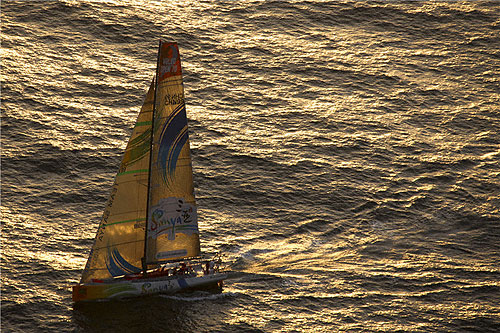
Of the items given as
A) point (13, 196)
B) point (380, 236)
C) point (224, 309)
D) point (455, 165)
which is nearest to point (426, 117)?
point (455, 165)

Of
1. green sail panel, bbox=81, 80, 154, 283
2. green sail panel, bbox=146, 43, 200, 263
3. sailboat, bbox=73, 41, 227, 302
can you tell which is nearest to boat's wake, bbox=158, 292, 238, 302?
sailboat, bbox=73, 41, 227, 302

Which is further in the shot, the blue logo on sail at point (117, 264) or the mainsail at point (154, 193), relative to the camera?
the blue logo on sail at point (117, 264)

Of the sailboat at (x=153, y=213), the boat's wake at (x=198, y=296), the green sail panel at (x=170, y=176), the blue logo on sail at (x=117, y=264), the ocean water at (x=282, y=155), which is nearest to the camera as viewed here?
the green sail panel at (x=170, y=176)

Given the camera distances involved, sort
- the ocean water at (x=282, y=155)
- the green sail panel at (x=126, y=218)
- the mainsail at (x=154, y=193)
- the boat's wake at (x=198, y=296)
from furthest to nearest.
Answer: the ocean water at (x=282, y=155), the boat's wake at (x=198, y=296), the green sail panel at (x=126, y=218), the mainsail at (x=154, y=193)

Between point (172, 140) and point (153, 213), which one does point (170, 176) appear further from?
point (153, 213)

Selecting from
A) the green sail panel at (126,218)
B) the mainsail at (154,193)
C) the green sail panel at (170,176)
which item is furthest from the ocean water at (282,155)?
the green sail panel at (170,176)

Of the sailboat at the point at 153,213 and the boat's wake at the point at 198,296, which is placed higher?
the sailboat at the point at 153,213

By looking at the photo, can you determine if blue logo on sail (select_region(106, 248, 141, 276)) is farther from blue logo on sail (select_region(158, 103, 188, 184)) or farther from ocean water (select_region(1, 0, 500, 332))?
blue logo on sail (select_region(158, 103, 188, 184))

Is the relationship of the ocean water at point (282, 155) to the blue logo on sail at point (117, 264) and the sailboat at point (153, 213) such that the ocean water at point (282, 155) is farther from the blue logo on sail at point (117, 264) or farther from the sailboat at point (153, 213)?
the blue logo on sail at point (117, 264)
